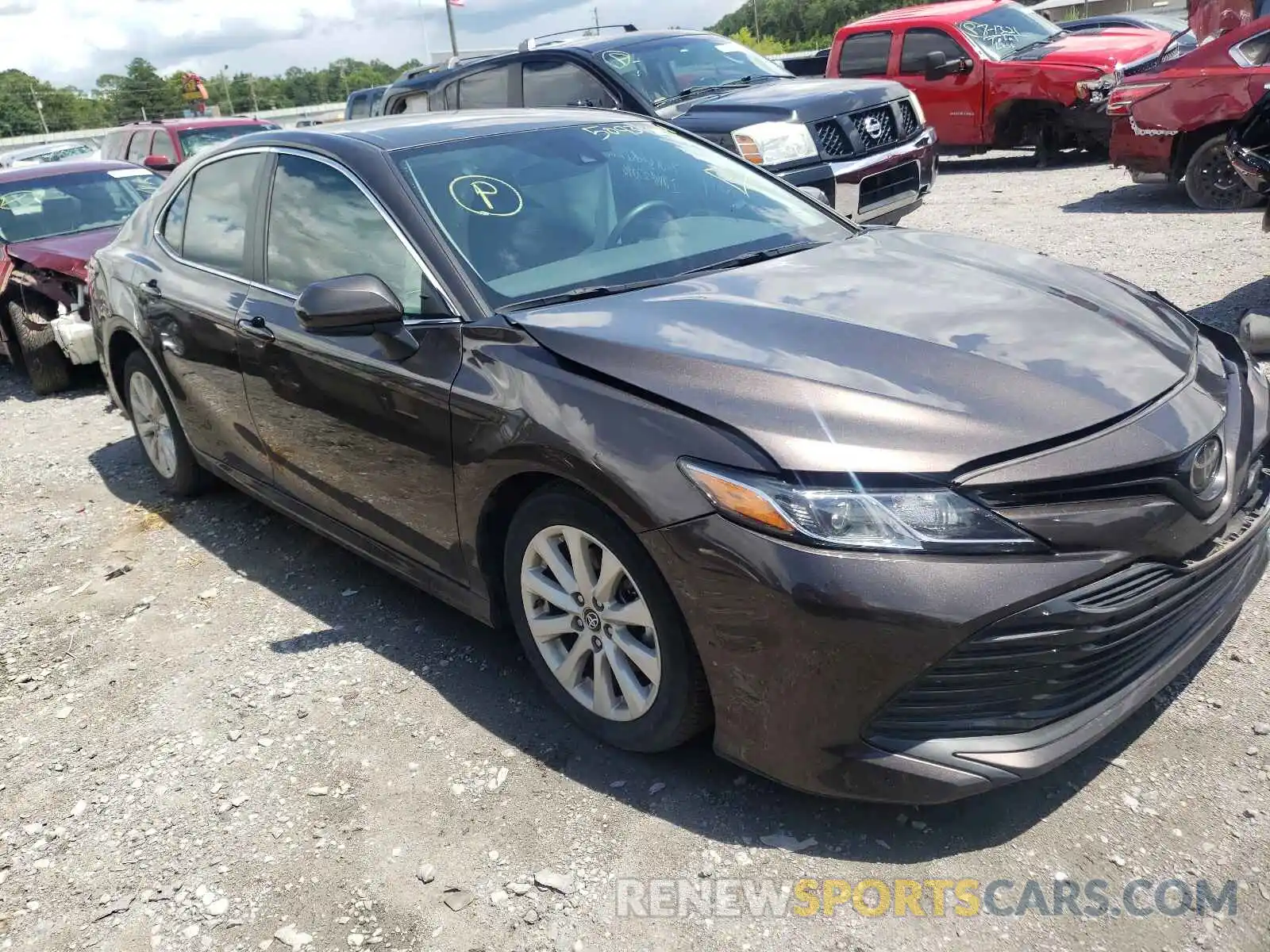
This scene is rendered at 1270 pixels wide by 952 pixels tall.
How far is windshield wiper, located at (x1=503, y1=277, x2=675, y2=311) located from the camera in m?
3.04

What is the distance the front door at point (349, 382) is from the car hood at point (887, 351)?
16.3 inches

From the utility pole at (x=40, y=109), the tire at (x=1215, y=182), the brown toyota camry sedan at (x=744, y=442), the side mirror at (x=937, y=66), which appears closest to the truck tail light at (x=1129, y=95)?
the tire at (x=1215, y=182)

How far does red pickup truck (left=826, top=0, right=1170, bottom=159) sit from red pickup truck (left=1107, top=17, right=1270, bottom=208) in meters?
2.86

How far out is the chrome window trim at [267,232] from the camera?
312 cm

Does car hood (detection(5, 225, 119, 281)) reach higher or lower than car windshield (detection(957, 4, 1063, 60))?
lower

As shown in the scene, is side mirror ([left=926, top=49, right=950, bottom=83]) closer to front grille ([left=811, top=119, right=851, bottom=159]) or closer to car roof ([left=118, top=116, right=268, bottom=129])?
front grille ([left=811, top=119, right=851, bottom=159])

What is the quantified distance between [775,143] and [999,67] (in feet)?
19.9

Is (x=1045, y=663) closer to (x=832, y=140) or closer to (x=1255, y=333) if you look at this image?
(x=1255, y=333)

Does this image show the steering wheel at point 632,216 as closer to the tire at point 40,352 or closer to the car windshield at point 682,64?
the car windshield at point 682,64

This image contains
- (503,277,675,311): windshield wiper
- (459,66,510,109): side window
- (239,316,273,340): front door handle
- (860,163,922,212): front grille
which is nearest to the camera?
(503,277,675,311): windshield wiper

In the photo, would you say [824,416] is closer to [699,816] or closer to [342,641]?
[699,816]

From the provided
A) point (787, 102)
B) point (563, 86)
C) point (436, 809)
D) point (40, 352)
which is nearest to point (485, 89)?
point (563, 86)

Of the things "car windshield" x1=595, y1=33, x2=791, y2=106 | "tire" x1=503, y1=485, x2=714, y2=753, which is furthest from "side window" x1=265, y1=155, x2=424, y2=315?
"car windshield" x1=595, y1=33, x2=791, y2=106

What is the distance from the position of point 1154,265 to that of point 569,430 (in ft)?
20.6
